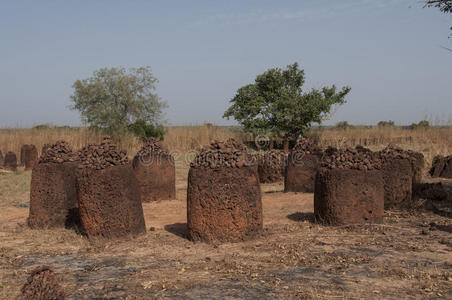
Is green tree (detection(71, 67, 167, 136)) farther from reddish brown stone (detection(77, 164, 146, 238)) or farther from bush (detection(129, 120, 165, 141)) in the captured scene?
reddish brown stone (detection(77, 164, 146, 238))

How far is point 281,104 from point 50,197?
504 inches

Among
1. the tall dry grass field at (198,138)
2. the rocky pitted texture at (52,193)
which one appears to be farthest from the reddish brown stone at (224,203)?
the tall dry grass field at (198,138)

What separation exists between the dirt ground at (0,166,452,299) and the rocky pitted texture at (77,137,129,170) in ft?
3.08

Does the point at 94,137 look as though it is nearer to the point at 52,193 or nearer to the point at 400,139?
the point at 52,193

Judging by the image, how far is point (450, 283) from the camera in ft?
12.7

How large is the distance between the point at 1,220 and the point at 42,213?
4.73ft

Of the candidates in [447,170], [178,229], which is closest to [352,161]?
[178,229]

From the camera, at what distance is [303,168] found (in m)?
8.93

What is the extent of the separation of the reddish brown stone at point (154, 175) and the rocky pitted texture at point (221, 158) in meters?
3.12

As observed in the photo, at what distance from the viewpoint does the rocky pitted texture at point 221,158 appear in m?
5.26

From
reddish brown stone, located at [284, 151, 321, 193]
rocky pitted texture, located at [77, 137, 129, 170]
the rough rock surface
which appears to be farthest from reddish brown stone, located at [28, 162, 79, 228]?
A: reddish brown stone, located at [284, 151, 321, 193]

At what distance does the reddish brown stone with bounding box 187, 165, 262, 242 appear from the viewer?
5199 millimetres

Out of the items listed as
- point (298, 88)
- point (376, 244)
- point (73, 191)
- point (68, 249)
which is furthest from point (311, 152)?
point (298, 88)

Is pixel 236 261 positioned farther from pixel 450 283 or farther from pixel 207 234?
pixel 450 283
